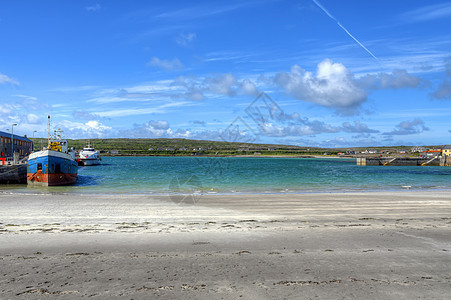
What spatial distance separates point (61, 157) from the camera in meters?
38.9

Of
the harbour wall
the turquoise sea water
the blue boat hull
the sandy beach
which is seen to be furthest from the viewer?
the harbour wall

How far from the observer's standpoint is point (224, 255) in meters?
9.46

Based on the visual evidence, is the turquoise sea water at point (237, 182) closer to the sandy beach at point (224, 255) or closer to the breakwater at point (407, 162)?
the sandy beach at point (224, 255)

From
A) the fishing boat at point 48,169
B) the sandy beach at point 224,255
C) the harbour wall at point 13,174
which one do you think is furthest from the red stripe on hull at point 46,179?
the sandy beach at point 224,255

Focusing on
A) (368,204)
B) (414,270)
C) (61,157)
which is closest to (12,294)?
(414,270)

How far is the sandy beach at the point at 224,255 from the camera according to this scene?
700cm

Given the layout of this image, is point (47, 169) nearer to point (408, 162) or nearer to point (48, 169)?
point (48, 169)

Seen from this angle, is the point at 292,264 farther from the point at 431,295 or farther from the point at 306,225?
the point at 306,225

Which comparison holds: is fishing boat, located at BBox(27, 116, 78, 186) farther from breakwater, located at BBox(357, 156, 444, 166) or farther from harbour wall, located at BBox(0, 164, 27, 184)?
breakwater, located at BBox(357, 156, 444, 166)

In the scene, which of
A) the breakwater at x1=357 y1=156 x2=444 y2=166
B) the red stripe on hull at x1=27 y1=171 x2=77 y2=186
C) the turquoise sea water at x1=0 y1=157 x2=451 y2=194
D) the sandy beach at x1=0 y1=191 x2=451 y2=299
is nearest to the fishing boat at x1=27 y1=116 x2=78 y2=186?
the red stripe on hull at x1=27 y1=171 x2=77 y2=186

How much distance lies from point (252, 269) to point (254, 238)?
3355mm

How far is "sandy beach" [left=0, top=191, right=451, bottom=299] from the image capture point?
276 inches

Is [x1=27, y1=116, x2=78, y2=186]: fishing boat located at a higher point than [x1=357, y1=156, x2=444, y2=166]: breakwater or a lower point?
higher

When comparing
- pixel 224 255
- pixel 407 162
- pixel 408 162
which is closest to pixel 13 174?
pixel 224 255
